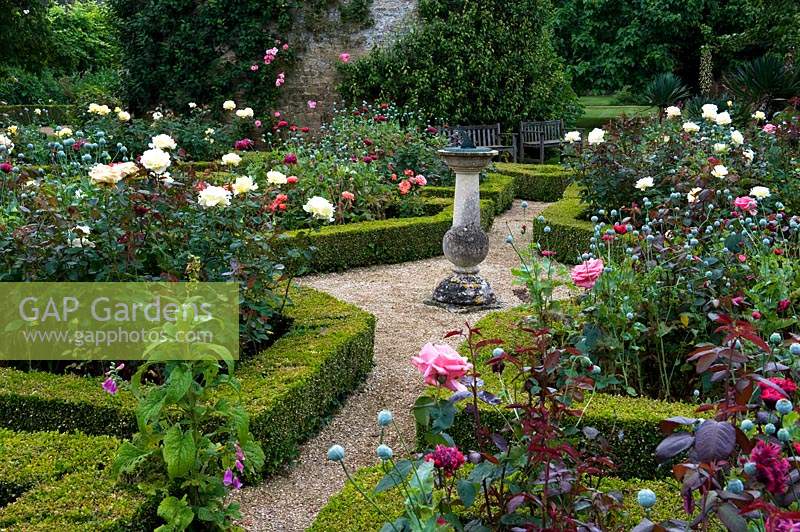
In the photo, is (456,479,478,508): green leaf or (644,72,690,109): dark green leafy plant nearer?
(456,479,478,508): green leaf

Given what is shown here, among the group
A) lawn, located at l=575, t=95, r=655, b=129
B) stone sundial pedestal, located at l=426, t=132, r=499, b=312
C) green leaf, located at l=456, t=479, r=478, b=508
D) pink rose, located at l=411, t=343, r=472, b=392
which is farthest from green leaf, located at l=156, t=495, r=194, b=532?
lawn, located at l=575, t=95, r=655, b=129

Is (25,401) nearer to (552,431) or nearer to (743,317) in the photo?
(552,431)

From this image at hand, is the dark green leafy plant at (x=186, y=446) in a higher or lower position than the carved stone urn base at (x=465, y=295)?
higher

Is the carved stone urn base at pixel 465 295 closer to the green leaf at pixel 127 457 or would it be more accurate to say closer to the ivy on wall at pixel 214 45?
the green leaf at pixel 127 457

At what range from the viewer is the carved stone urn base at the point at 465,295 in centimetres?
613

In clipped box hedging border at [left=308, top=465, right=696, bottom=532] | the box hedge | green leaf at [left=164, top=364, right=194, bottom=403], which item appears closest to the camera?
green leaf at [left=164, top=364, right=194, bottom=403]

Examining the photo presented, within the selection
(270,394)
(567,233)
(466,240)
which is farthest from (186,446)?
(567,233)

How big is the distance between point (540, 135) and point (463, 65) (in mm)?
1957

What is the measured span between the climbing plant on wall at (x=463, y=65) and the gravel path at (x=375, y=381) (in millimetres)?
5751

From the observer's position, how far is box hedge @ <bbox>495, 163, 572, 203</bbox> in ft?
38.0

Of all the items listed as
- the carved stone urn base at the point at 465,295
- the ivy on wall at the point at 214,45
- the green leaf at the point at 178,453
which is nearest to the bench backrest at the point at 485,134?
the ivy on wall at the point at 214,45

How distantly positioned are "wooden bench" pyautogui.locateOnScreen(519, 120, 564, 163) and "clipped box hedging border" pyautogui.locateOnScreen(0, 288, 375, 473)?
34.4 feet

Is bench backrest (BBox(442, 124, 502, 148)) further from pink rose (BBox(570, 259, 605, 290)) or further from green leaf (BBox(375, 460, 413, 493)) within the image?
green leaf (BBox(375, 460, 413, 493))

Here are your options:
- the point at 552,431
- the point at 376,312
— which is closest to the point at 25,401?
the point at 552,431
